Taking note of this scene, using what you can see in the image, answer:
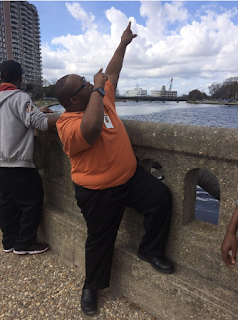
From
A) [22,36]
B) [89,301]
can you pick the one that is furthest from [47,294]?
[22,36]

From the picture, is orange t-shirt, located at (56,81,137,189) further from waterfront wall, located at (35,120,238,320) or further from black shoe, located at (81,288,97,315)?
black shoe, located at (81,288,97,315)

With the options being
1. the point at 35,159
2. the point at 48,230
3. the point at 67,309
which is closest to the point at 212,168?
the point at 67,309

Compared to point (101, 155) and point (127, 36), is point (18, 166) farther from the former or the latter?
point (127, 36)

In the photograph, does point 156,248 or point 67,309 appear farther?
point 67,309

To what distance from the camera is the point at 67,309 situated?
2.66m

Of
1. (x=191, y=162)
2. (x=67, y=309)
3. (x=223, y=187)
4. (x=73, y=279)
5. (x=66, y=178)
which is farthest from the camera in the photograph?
(x=66, y=178)

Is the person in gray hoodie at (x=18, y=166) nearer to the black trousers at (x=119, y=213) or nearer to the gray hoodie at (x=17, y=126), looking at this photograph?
the gray hoodie at (x=17, y=126)

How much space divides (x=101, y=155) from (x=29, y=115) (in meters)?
1.21

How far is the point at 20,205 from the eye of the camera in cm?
347

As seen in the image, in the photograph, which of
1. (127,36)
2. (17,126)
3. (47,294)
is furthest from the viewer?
(17,126)

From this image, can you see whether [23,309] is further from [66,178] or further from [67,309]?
[66,178]

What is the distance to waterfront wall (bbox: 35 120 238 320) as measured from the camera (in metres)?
2.11

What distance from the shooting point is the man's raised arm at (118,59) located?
2865 millimetres

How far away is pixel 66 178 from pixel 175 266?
1.65 m
